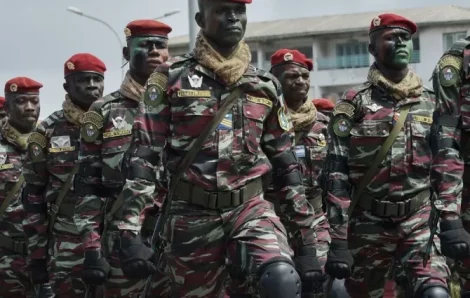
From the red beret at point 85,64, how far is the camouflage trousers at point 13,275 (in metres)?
2.39

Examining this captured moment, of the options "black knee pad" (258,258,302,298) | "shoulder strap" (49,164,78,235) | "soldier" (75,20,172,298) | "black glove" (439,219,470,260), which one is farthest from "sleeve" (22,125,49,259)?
"black knee pad" (258,258,302,298)

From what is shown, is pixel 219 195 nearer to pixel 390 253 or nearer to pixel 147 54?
pixel 390 253

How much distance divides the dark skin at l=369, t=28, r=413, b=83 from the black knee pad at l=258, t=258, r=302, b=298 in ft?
10.6

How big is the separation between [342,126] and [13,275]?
15.8ft

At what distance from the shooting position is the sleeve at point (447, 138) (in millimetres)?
9164

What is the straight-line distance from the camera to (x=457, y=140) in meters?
9.38

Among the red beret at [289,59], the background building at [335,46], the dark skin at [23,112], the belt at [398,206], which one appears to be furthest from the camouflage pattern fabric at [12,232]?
the background building at [335,46]

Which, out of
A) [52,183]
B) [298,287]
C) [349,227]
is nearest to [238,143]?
[298,287]

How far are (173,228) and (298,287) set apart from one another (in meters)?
1.11

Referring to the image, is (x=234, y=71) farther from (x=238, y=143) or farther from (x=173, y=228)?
(x=173, y=228)

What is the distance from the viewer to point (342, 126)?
34.7ft

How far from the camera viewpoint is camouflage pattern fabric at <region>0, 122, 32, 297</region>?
13.9 meters

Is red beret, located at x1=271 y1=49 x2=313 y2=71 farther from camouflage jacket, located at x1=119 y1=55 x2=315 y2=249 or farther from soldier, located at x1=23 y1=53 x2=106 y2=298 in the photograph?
camouflage jacket, located at x1=119 y1=55 x2=315 y2=249

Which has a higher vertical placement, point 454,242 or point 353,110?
point 353,110
